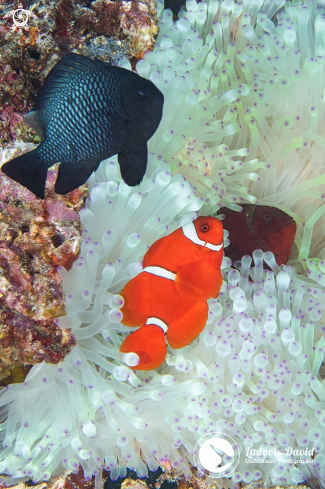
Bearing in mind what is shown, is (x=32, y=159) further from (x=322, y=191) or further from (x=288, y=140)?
(x=322, y=191)

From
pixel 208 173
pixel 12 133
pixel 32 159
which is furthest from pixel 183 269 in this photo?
pixel 12 133

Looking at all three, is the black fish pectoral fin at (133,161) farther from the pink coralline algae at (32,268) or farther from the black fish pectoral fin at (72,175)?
the pink coralline algae at (32,268)

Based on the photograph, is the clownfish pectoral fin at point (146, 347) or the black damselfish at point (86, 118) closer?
the black damselfish at point (86, 118)

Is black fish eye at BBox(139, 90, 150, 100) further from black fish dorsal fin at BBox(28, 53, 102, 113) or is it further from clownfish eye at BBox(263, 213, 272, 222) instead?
clownfish eye at BBox(263, 213, 272, 222)

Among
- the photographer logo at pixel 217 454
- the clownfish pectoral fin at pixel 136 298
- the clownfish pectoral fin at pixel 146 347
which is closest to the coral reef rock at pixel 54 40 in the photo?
the clownfish pectoral fin at pixel 136 298

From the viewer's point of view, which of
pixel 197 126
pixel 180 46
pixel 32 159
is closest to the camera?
pixel 32 159

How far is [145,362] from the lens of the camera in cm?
118

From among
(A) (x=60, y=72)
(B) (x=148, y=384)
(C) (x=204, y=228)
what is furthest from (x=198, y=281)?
(A) (x=60, y=72)

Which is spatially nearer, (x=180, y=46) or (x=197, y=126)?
(x=197, y=126)

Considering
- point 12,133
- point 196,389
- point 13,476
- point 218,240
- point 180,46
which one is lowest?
point 13,476

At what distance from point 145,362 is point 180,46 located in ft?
4.27

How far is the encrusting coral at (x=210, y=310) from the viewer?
3.96 feet

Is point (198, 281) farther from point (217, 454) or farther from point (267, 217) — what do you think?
point (217, 454)

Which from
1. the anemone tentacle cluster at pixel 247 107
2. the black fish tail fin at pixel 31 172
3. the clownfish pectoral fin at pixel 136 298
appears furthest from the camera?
the anemone tentacle cluster at pixel 247 107
